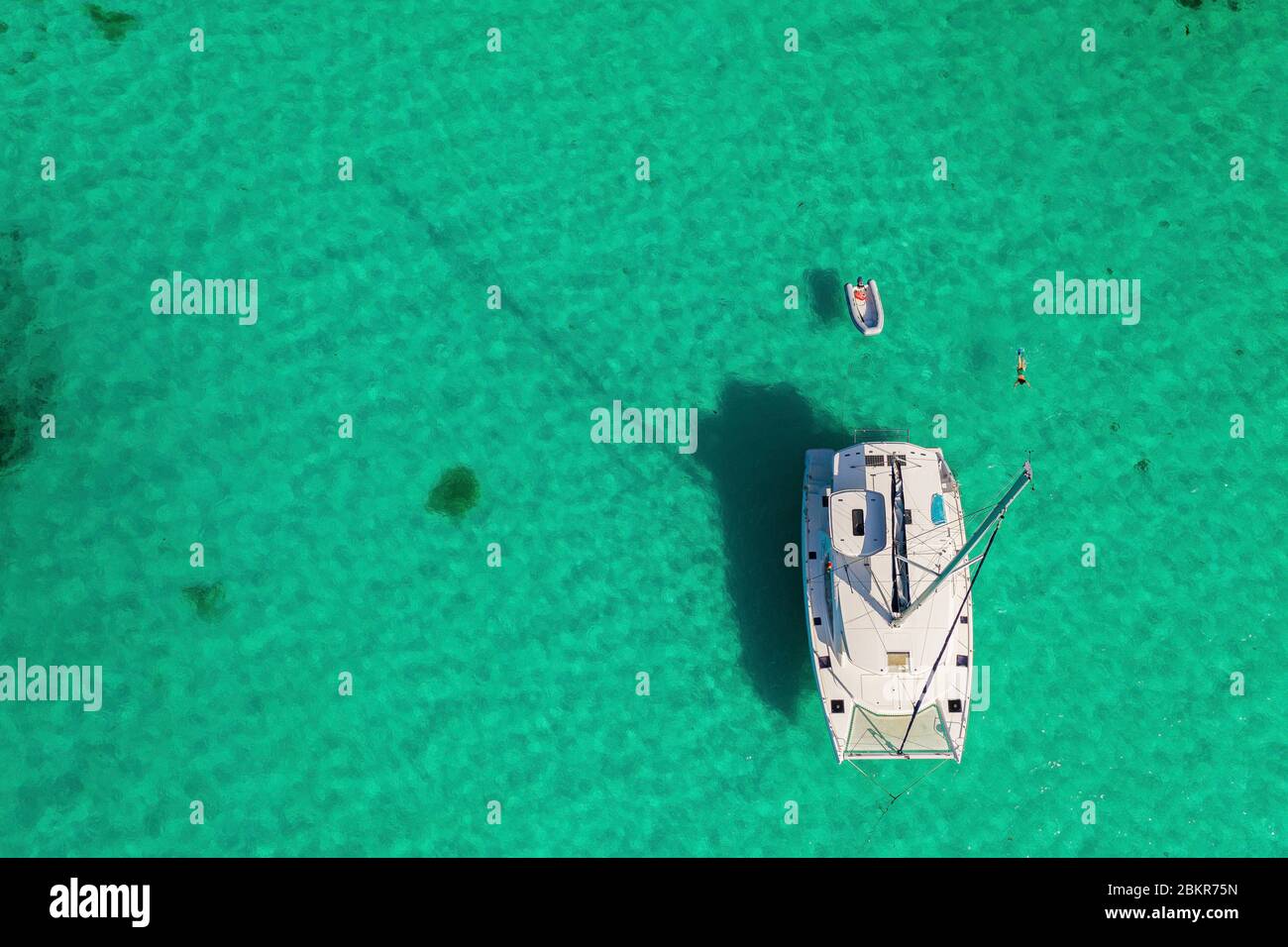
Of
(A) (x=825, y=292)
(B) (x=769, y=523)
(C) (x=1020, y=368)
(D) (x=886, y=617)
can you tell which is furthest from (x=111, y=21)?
(C) (x=1020, y=368)

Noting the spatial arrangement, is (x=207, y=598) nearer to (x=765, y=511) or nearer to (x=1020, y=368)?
(x=765, y=511)

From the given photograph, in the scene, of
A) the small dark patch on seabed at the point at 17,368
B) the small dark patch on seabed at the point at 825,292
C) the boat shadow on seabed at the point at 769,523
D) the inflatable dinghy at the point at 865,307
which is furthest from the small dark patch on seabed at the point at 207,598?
the inflatable dinghy at the point at 865,307

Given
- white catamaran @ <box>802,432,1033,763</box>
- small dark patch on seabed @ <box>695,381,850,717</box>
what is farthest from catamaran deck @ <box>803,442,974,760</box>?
small dark patch on seabed @ <box>695,381,850,717</box>

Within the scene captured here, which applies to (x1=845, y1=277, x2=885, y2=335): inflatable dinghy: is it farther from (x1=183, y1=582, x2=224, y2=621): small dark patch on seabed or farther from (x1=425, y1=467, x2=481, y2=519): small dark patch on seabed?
(x1=183, y1=582, x2=224, y2=621): small dark patch on seabed

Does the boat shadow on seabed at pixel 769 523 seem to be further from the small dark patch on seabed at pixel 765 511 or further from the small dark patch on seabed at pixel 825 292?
the small dark patch on seabed at pixel 825 292
